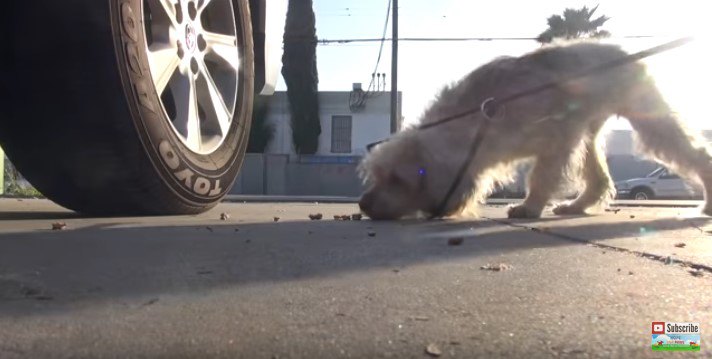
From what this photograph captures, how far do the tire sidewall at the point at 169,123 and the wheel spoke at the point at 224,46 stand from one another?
0.27ft

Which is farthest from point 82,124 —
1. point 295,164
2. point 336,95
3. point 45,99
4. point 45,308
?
point 336,95

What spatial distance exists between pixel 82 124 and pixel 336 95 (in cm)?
2801

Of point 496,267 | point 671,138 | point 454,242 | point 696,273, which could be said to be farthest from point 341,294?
point 671,138

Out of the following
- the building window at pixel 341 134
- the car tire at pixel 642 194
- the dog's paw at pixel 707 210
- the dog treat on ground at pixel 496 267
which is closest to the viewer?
the dog treat on ground at pixel 496 267

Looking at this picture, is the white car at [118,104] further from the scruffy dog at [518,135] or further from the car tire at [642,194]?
the car tire at [642,194]

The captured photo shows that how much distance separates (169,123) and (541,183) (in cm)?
305

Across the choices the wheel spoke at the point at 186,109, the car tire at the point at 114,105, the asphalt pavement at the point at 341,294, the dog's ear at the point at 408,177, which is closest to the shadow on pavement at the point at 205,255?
the asphalt pavement at the point at 341,294

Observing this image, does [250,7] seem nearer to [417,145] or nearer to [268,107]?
[417,145]

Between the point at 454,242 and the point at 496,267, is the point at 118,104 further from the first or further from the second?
the point at 496,267

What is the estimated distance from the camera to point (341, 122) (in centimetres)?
3152

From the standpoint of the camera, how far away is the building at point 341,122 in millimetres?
31016

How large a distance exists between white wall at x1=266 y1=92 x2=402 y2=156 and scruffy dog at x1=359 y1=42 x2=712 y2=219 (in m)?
25.7

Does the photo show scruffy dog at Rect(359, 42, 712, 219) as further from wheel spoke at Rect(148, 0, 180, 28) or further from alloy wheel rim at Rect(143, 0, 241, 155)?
wheel spoke at Rect(148, 0, 180, 28)

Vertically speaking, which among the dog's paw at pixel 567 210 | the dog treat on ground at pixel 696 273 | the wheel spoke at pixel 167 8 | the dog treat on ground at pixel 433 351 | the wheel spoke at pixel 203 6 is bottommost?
the dog's paw at pixel 567 210
